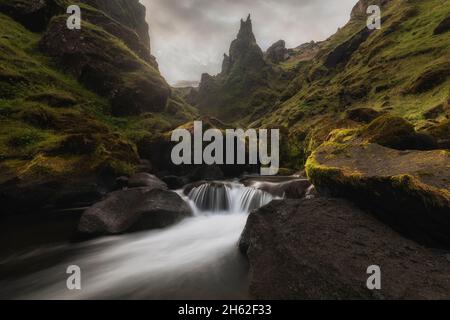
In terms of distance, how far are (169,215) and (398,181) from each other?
33.5 ft

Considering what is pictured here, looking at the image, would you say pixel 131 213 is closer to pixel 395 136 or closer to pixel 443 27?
pixel 395 136

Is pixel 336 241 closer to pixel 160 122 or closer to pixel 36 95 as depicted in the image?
pixel 36 95

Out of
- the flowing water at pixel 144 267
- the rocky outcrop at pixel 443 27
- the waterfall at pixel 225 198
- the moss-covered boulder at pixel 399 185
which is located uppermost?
the rocky outcrop at pixel 443 27

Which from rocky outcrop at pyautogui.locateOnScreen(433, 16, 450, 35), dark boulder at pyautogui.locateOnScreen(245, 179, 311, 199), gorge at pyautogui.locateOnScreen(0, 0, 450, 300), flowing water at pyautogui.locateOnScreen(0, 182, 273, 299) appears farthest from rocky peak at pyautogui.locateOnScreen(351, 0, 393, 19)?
flowing water at pyautogui.locateOnScreen(0, 182, 273, 299)

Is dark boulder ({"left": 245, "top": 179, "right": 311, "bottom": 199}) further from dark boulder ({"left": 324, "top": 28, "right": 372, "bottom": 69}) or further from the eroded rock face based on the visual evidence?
dark boulder ({"left": 324, "top": 28, "right": 372, "bottom": 69})

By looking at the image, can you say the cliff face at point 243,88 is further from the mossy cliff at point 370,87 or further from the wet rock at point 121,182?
the wet rock at point 121,182

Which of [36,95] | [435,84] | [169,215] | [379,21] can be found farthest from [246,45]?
[169,215]

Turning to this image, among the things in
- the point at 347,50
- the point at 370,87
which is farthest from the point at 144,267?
the point at 347,50

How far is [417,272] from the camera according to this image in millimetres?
5281

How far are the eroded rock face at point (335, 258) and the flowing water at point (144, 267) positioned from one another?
1.05m

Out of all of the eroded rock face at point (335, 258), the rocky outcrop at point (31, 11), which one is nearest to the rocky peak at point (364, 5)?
the rocky outcrop at point (31, 11)

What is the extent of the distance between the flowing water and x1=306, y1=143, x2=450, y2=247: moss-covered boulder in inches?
152

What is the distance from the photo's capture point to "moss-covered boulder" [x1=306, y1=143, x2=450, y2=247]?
5.54 meters

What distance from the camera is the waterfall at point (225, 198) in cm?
1666
